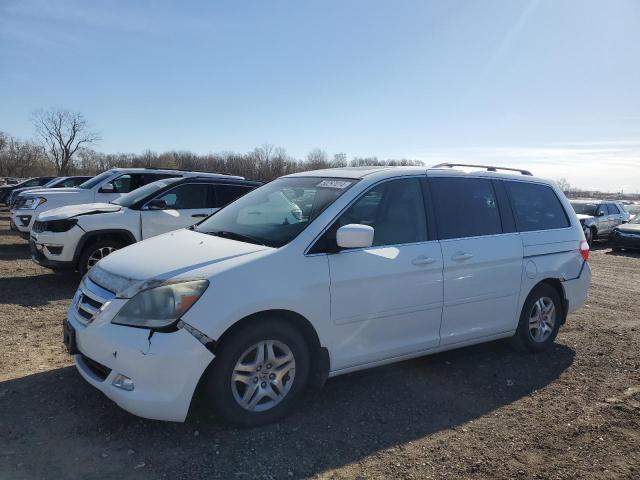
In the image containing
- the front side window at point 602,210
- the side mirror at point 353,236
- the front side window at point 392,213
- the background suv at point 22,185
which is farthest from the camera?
the background suv at point 22,185

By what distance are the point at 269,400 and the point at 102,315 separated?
128 centimetres

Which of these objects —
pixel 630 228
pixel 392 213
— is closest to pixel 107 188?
pixel 392 213

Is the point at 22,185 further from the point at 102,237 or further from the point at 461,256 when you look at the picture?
the point at 461,256

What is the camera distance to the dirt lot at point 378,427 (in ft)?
10.1

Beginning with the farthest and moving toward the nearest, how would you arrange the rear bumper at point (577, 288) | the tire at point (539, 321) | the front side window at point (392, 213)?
the rear bumper at point (577, 288) → the tire at point (539, 321) → the front side window at point (392, 213)

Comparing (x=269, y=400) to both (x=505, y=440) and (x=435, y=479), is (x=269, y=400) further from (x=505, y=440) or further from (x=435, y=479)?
(x=505, y=440)

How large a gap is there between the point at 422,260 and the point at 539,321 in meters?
2.04

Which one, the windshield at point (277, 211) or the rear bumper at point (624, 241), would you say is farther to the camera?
the rear bumper at point (624, 241)

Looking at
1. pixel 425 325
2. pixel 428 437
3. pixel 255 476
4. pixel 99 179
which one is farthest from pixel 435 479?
pixel 99 179

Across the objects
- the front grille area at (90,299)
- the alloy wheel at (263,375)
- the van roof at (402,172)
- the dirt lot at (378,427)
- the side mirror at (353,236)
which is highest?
the van roof at (402,172)

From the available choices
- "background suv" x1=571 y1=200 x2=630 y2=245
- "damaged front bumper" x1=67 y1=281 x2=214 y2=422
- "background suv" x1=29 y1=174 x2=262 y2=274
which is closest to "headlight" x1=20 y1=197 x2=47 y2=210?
"background suv" x1=29 y1=174 x2=262 y2=274

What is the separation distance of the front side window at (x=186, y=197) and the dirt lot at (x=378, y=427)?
3549 mm

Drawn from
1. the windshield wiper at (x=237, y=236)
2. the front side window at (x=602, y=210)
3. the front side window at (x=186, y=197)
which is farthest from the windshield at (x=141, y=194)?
the front side window at (x=602, y=210)

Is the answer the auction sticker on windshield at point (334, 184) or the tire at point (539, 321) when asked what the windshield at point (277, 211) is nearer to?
the auction sticker on windshield at point (334, 184)
